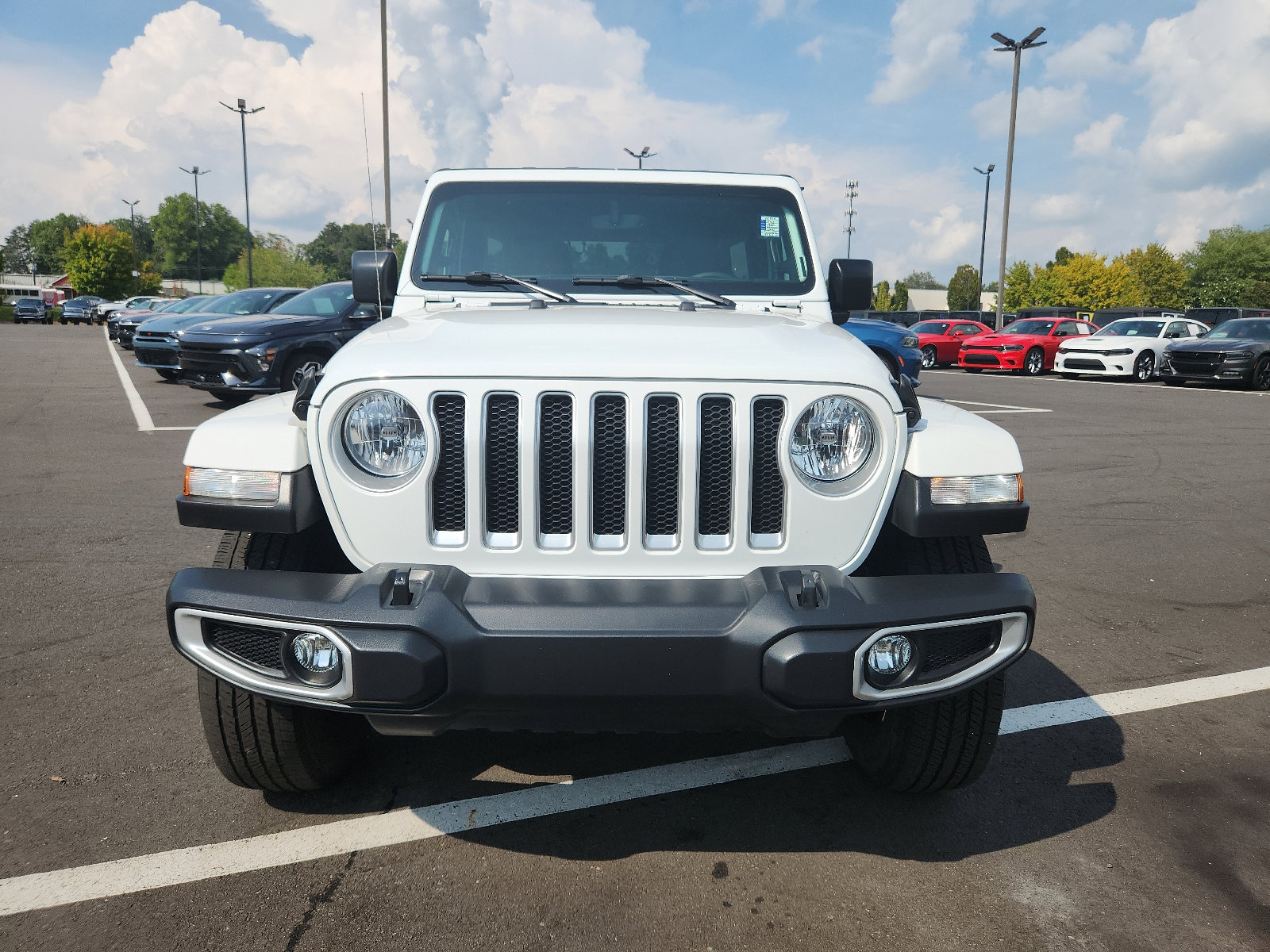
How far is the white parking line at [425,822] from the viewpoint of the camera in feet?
7.89

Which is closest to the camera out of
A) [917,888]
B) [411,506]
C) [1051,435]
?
[411,506]

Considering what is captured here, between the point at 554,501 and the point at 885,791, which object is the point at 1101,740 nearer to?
the point at 885,791

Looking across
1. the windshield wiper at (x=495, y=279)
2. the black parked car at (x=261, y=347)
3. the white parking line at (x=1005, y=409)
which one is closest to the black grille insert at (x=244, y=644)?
the windshield wiper at (x=495, y=279)

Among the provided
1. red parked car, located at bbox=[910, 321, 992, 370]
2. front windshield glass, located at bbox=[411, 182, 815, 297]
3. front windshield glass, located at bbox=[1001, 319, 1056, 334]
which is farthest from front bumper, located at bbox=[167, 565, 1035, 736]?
red parked car, located at bbox=[910, 321, 992, 370]

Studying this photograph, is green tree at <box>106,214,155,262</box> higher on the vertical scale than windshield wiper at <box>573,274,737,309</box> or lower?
higher

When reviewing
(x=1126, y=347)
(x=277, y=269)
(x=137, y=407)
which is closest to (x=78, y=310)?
Answer: (x=277, y=269)

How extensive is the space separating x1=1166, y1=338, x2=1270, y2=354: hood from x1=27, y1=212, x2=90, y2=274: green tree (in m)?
127

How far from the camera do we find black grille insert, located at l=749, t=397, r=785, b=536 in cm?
229

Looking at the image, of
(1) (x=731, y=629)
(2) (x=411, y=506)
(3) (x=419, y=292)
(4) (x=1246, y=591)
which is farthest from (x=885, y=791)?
(4) (x=1246, y=591)

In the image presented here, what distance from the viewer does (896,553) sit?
A: 254 centimetres

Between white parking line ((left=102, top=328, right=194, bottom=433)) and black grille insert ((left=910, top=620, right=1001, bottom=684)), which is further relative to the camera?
white parking line ((left=102, top=328, right=194, bottom=433))

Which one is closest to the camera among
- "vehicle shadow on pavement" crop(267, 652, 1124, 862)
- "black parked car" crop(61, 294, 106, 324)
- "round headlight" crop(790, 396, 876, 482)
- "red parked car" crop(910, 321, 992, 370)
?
"round headlight" crop(790, 396, 876, 482)

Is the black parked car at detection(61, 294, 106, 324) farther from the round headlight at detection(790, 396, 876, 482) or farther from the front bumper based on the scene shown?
the round headlight at detection(790, 396, 876, 482)

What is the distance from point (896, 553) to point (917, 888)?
2.78 ft
